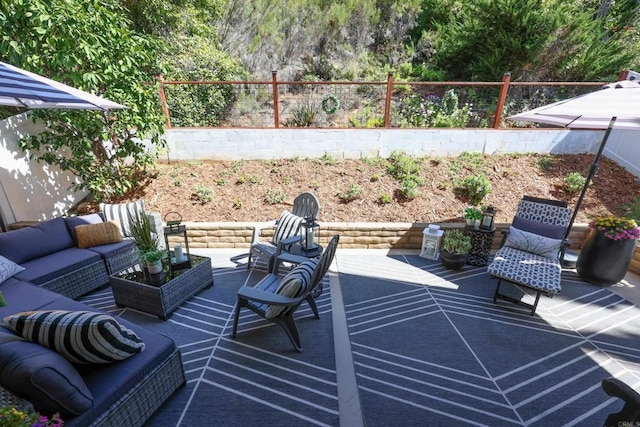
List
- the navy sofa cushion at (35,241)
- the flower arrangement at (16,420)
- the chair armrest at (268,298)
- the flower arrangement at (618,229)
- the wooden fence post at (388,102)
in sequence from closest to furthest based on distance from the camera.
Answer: the flower arrangement at (16,420)
the chair armrest at (268,298)
the navy sofa cushion at (35,241)
the flower arrangement at (618,229)
the wooden fence post at (388,102)

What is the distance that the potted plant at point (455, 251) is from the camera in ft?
13.1

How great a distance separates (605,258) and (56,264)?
612 centimetres

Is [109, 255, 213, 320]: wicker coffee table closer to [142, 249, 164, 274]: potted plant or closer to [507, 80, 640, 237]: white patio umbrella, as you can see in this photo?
[142, 249, 164, 274]: potted plant

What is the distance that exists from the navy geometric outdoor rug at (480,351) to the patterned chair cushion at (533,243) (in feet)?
1.59

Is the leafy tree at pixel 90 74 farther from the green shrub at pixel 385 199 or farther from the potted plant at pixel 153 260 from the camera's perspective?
the green shrub at pixel 385 199

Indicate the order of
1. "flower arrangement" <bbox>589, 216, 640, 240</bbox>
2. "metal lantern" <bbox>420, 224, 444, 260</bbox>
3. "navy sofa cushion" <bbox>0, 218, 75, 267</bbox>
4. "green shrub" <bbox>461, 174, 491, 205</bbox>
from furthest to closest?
"green shrub" <bbox>461, 174, 491, 205</bbox>, "metal lantern" <bbox>420, 224, 444, 260</bbox>, "flower arrangement" <bbox>589, 216, 640, 240</bbox>, "navy sofa cushion" <bbox>0, 218, 75, 267</bbox>

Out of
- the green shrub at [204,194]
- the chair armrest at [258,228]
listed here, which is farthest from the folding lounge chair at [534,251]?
the green shrub at [204,194]

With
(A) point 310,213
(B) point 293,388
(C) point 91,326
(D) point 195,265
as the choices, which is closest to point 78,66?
(D) point 195,265

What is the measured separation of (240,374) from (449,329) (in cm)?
197

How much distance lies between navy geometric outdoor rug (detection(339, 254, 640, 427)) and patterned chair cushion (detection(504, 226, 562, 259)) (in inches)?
19.0

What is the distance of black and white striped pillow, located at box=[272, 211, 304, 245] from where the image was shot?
396 cm

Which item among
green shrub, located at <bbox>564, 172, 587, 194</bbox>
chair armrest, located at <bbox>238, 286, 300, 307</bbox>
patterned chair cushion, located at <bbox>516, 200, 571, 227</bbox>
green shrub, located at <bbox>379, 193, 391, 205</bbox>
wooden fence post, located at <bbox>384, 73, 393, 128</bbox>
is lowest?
chair armrest, located at <bbox>238, 286, 300, 307</bbox>

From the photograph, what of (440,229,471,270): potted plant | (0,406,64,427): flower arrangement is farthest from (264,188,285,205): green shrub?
(0,406,64,427): flower arrangement

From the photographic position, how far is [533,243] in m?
Answer: 3.75
